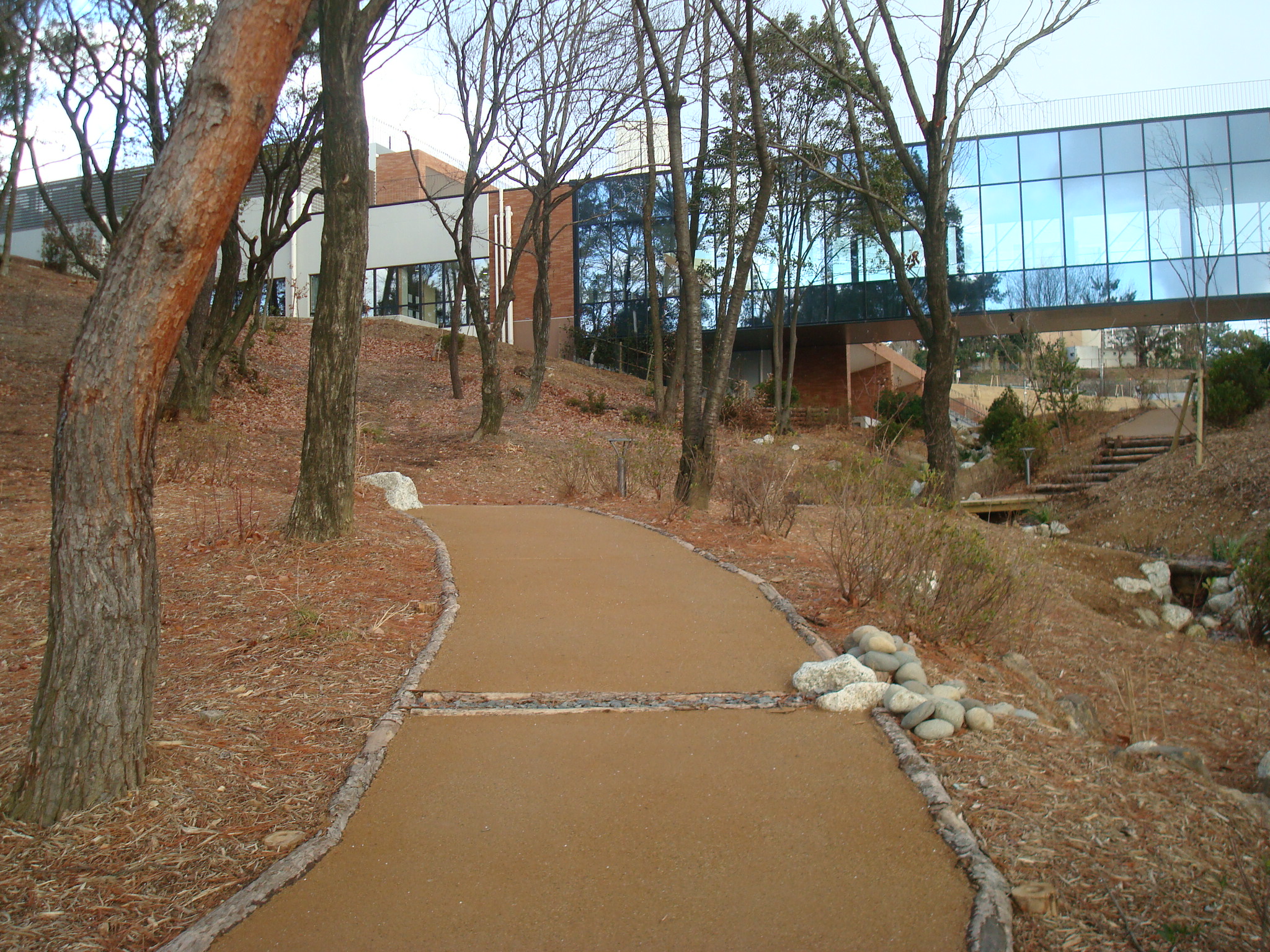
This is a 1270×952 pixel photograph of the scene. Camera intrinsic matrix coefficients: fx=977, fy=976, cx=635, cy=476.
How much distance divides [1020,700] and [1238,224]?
985 inches

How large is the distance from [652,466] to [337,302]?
573 cm

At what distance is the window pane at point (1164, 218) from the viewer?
84.9 feet

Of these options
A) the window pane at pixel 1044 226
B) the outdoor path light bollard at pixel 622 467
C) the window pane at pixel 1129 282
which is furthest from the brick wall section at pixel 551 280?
the outdoor path light bollard at pixel 622 467

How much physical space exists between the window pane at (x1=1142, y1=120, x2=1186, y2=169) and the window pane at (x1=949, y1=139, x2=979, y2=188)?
14.1ft

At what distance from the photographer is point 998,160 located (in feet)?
89.4

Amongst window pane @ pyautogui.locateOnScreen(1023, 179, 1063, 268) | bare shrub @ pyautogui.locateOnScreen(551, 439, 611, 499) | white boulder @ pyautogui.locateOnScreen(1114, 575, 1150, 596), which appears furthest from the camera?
window pane @ pyautogui.locateOnScreen(1023, 179, 1063, 268)

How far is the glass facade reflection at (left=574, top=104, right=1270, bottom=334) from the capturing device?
25406 millimetres

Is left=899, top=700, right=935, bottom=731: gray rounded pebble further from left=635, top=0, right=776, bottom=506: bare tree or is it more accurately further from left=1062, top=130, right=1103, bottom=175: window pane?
left=1062, top=130, right=1103, bottom=175: window pane

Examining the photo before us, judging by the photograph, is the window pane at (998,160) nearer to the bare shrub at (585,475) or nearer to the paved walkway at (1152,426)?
the paved walkway at (1152,426)

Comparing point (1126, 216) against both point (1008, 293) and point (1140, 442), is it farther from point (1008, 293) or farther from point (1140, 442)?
point (1140, 442)

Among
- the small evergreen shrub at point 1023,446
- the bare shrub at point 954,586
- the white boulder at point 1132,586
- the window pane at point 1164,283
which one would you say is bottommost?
the white boulder at point 1132,586

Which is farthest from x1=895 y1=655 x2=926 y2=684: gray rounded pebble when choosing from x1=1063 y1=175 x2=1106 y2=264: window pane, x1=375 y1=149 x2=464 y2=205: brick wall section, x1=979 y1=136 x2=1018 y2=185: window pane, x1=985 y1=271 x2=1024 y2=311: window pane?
x1=375 y1=149 x2=464 y2=205: brick wall section

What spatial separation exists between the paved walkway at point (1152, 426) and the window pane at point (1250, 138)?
6.93 meters

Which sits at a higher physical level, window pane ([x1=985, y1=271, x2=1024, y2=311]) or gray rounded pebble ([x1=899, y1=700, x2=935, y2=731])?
window pane ([x1=985, y1=271, x2=1024, y2=311])
